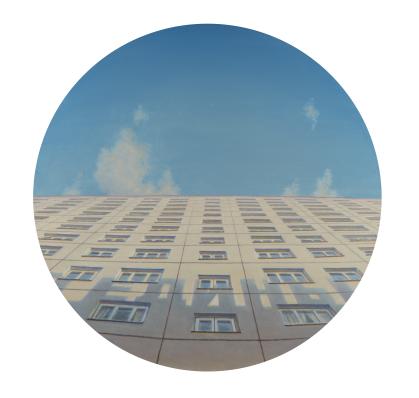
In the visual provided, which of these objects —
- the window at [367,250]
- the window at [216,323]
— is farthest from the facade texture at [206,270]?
the window at [367,250]

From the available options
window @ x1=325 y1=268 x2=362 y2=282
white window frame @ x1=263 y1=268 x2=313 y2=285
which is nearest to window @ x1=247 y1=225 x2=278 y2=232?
white window frame @ x1=263 y1=268 x2=313 y2=285

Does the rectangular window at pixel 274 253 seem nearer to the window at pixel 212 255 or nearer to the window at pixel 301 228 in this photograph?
the window at pixel 301 228

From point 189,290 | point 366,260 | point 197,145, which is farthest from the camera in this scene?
point 366,260

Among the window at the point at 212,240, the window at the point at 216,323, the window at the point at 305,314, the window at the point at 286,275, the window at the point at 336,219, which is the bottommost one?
the window at the point at 216,323

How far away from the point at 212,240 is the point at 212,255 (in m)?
0.19

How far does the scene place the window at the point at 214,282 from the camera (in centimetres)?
466

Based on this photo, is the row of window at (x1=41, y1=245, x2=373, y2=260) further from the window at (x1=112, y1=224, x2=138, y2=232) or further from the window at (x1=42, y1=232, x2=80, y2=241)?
the window at (x1=42, y1=232, x2=80, y2=241)

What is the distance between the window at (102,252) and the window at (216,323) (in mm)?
1298

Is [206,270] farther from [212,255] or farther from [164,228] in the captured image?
[164,228]

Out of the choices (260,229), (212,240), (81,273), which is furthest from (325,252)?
(81,273)

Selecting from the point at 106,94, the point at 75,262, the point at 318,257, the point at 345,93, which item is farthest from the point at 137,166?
the point at 345,93

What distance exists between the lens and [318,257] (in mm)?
5016

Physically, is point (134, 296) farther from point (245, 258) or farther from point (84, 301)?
point (245, 258)

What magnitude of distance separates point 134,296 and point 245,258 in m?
1.39
